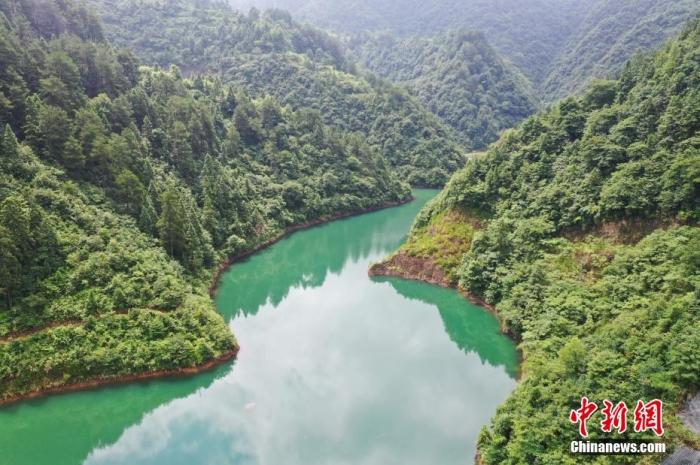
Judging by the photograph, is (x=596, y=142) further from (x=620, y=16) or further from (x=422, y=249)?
(x=620, y=16)

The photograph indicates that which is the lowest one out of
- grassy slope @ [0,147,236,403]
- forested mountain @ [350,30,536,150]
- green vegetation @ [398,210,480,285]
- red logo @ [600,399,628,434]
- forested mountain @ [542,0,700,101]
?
red logo @ [600,399,628,434]

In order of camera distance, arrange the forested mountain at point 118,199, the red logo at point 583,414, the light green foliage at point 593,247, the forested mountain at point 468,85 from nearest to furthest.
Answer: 1. the red logo at point 583,414
2. the light green foliage at point 593,247
3. the forested mountain at point 118,199
4. the forested mountain at point 468,85

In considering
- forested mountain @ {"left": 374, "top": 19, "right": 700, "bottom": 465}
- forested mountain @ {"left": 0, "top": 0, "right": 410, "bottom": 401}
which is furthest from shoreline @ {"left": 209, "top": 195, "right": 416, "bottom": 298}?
forested mountain @ {"left": 374, "top": 19, "right": 700, "bottom": 465}

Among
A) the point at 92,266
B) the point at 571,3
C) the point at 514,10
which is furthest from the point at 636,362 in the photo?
the point at 571,3

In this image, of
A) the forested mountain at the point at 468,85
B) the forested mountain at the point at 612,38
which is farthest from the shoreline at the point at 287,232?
the forested mountain at the point at 612,38

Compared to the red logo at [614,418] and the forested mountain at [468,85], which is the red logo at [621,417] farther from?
the forested mountain at [468,85]

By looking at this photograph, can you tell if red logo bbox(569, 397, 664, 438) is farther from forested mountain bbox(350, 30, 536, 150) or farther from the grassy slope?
forested mountain bbox(350, 30, 536, 150)
